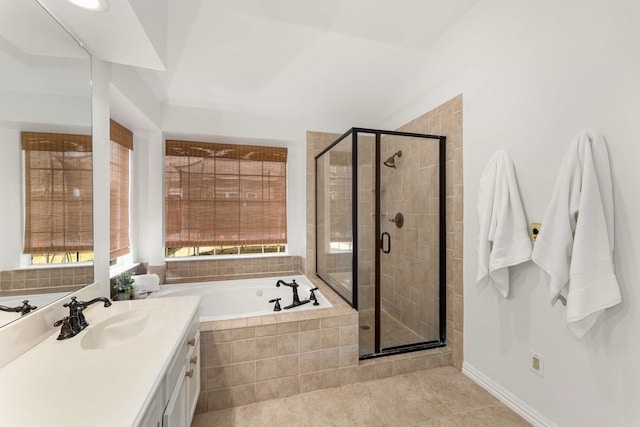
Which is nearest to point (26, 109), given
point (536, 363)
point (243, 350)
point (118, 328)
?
point (118, 328)

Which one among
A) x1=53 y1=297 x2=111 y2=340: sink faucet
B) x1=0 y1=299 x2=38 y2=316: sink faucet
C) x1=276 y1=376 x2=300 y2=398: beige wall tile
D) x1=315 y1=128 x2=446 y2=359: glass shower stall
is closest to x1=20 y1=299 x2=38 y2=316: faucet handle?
x1=0 y1=299 x2=38 y2=316: sink faucet

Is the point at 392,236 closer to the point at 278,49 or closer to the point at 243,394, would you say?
the point at 243,394

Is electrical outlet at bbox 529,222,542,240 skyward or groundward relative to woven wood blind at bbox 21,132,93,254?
groundward

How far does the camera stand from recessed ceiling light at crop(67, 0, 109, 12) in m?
1.18

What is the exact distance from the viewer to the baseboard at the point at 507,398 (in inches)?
63.2

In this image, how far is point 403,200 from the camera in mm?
2535

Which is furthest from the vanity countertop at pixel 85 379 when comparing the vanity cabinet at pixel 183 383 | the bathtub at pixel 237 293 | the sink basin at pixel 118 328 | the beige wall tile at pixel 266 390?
the bathtub at pixel 237 293

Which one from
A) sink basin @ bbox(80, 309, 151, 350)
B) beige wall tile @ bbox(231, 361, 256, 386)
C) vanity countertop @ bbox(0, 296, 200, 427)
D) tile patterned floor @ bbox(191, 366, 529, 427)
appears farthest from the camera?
beige wall tile @ bbox(231, 361, 256, 386)

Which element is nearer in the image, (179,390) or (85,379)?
(85,379)

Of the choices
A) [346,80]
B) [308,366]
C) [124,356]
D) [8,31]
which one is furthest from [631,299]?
[8,31]

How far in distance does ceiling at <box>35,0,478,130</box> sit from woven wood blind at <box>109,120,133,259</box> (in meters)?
0.54

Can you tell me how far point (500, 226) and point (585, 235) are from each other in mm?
446

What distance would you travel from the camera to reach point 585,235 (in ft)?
4.15

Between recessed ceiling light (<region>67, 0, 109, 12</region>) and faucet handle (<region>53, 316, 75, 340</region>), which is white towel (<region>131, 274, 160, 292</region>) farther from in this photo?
recessed ceiling light (<region>67, 0, 109, 12</region>)
